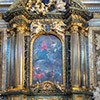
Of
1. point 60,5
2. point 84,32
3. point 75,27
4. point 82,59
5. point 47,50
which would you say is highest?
point 60,5

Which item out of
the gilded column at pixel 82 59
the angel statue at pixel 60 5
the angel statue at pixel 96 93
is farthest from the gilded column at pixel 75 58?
the angel statue at pixel 60 5

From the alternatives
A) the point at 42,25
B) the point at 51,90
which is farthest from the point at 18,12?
the point at 51,90

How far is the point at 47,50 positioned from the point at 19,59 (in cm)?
133

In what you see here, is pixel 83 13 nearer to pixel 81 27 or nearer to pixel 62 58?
pixel 81 27

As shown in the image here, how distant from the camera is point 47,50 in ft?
49.0

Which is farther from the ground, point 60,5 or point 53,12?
point 60,5

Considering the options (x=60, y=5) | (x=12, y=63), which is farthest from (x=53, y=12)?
(x=12, y=63)

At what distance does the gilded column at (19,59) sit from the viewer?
14.0m

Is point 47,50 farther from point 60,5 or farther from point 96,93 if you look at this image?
point 96,93

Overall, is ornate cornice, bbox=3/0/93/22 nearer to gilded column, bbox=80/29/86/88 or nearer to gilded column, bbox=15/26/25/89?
gilded column, bbox=15/26/25/89

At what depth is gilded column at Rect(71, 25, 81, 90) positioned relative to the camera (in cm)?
1395

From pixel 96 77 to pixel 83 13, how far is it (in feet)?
8.72

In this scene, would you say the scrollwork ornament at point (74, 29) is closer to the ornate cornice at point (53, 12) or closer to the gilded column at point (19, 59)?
the ornate cornice at point (53, 12)

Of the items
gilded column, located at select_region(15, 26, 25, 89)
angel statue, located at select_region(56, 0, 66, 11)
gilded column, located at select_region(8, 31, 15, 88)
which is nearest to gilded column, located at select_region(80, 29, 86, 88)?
angel statue, located at select_region(56, 0, 66, 11)
